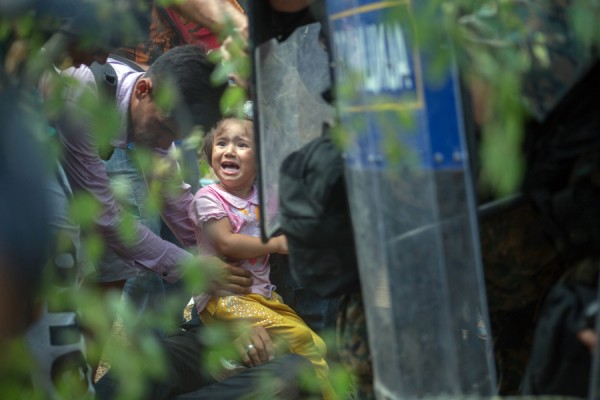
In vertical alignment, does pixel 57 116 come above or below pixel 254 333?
above

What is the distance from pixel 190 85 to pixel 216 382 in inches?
40.4

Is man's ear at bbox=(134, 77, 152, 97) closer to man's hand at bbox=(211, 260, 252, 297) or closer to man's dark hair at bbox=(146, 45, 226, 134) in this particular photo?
man's dark hair at bbox=(146, 45, 226, 134)

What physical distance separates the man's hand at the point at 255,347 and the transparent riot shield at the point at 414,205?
1529 millimetres

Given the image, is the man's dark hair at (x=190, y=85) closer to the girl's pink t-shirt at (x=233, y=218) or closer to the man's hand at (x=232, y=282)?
the girl's pink t-shirt at (x=233, y=218)

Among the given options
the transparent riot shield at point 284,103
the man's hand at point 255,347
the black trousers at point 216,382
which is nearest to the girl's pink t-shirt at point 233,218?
the man's hand at point 255,347

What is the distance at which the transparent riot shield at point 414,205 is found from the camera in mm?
1910

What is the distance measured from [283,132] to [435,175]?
743 millimetres

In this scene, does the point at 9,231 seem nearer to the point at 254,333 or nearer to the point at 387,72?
the point at 387,72

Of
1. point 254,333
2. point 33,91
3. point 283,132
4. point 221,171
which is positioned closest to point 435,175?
point 283,132

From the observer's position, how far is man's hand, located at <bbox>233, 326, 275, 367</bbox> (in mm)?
3471

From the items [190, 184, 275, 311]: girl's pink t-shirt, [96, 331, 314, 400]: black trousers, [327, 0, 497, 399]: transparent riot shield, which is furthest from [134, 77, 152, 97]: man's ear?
[327, 0, 497, 399]: transparent riot shield

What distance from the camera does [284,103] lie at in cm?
257

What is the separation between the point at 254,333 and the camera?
11.6 feet

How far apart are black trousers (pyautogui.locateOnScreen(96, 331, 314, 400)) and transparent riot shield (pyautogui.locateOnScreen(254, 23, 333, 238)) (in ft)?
2.96
